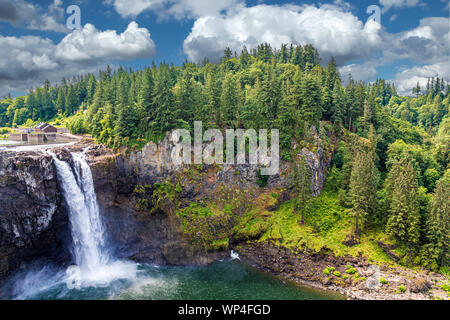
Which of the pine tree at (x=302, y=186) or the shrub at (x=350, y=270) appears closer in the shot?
the shrub at (x=350, y=270)

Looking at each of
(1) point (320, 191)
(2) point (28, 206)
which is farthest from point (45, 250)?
(1) point (320, 191)

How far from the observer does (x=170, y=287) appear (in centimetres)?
3856

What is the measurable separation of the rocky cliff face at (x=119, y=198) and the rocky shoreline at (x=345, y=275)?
8.32 meters

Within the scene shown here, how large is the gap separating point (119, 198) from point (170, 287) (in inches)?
763

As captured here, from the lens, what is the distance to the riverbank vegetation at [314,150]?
42.6 metres

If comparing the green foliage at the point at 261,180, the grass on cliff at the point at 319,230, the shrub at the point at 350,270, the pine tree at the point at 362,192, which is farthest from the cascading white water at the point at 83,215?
the pine tree at the point at 362,192

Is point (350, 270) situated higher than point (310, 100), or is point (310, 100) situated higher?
point (310, 100)

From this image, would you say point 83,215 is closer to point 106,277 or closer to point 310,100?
point 106,277

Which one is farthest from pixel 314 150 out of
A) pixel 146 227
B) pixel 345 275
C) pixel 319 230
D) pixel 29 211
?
pixel 29 211

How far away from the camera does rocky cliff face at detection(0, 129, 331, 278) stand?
36781 mm

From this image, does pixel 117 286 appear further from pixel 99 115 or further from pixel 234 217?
pixel 99 115

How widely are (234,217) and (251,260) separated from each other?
8918mm

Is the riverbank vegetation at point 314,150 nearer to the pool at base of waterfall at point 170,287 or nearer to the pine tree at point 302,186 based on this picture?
the pine tree at point 302,186

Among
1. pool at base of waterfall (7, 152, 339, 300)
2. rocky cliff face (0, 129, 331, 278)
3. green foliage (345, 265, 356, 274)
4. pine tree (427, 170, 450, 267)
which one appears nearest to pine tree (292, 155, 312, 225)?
rocky cliff face (0, 129, 331, 278)
